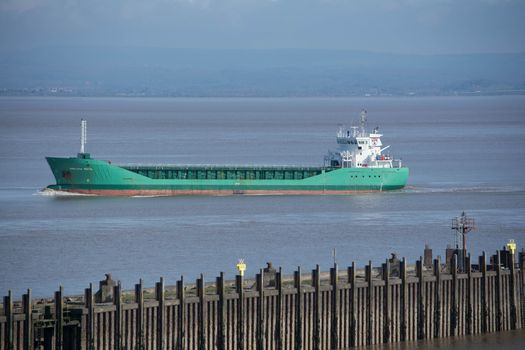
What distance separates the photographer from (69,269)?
4938 cm

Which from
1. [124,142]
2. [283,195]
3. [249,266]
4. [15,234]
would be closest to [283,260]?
[249,266]

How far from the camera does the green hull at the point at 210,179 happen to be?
3061 inches

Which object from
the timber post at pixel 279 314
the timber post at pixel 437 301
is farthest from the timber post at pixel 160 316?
the timber post at pixel 437 301

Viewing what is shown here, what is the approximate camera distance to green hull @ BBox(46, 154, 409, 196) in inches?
3061

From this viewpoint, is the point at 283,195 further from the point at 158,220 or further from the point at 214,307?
the point at 214,307

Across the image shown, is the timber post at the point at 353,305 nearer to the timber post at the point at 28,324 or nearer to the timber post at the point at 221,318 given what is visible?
the timber post at the point at 221,318

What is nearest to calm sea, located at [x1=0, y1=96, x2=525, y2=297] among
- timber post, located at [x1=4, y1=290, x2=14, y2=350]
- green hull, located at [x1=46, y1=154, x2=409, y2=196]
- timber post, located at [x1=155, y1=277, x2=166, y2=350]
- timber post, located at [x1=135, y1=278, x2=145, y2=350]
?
green hull, located at [x1=46, y1=154, x2=409, y2=196]

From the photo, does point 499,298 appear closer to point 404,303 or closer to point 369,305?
point 404,303

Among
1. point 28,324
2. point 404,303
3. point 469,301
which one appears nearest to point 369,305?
point 404,303

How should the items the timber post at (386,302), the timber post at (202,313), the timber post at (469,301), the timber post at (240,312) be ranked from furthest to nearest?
1. the timber post at (469,301)
2. the timber post at (386,302)
3. the timber post at (240,312)
4. the timber post at (202,313)

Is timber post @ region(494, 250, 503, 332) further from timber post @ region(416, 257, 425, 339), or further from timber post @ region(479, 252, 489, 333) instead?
timber post @ region(416, 257, 425, 339)

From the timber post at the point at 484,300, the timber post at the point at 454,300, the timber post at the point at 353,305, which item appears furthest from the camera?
the timber post at the point at 484,300

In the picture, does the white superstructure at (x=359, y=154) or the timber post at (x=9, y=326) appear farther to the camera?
the white superstructure at (x=359, y=154)

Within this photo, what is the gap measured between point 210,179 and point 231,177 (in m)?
1.04
